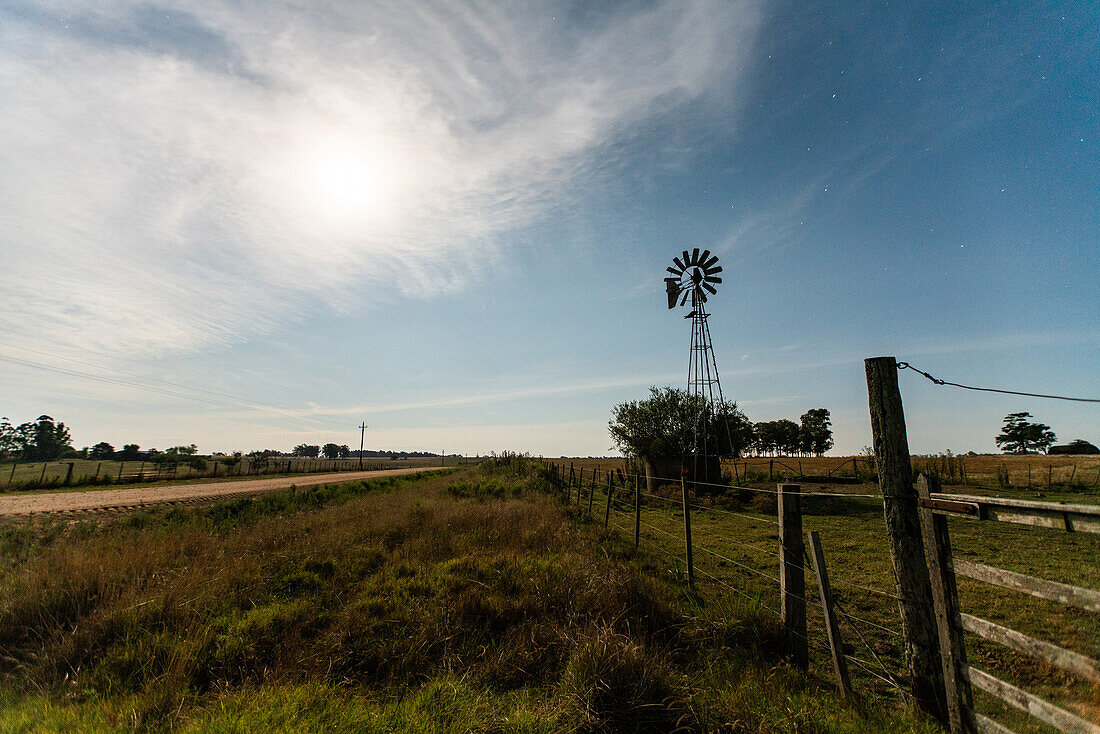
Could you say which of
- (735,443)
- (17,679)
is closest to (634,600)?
(17,679)

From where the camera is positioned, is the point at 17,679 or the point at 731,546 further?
the point at 731,546

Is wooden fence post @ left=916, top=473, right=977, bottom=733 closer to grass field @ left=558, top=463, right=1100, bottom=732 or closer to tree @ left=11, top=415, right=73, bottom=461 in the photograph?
grass field @ left=558, top=463, right=1100, bottom=732

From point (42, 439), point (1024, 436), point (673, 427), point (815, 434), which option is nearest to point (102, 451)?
point (42, 439)

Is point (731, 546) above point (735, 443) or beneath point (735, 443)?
beneath

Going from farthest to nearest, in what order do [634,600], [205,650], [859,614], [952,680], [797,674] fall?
[859,614], [634,600], [205,650], [797,674], [952,680]

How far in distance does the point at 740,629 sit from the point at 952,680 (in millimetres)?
1920

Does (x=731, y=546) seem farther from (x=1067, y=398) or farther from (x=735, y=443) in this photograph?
(x=735, y=443)

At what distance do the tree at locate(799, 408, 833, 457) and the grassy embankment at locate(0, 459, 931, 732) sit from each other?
97.0m

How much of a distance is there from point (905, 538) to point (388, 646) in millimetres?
5210

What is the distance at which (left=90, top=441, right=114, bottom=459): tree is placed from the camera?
100400mm

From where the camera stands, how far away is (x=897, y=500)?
4.05 metres

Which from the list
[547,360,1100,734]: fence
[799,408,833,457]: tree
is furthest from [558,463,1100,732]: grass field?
[799,408,833,457]: tree

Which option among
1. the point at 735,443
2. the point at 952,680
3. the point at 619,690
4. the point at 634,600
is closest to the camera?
the point at 952,680

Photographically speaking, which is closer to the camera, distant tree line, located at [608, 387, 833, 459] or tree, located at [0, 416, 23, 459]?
distant tree line, located at [608, 387, 833, 459]
